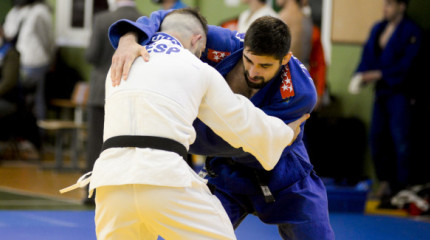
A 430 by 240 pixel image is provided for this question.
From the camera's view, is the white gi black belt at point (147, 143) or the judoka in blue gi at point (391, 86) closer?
the white gi black belt at point (147, 143)

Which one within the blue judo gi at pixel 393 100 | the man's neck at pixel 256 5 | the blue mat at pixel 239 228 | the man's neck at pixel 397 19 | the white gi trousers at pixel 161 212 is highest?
the white gi trousers at pixel 161 212

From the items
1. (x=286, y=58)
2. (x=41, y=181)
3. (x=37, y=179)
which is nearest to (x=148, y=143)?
(x=286, y=58)

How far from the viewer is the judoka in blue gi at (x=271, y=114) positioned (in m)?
2.94

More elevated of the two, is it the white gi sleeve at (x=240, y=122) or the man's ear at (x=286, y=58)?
the man's ear at (x=286, y=58)

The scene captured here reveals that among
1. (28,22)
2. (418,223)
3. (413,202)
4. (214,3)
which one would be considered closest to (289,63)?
(418,223)

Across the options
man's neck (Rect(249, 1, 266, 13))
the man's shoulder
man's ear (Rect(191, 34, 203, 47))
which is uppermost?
man's ear (Rect(191, 34, 203, 47))

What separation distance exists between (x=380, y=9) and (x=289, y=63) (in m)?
5.64

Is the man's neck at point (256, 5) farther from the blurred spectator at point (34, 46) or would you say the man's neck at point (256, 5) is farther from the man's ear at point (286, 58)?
the blurred spectator at point (34, 46)

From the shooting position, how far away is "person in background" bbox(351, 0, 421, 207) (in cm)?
687

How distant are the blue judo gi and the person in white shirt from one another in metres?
4.55

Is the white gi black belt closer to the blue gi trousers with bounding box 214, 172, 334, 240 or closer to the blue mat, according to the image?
the blue gi trousers with bounding box 214, 172, 334, 240

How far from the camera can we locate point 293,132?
2.90 m

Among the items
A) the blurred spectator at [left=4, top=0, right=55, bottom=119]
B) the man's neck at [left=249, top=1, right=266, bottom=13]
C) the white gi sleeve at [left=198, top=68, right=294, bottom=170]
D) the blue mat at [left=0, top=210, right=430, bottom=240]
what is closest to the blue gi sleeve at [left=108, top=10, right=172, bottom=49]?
the white gi sleeve at [left=198, top=68, right=294, bottom=170]

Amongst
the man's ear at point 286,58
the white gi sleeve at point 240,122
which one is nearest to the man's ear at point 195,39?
the white gi sleeve at point 240,122
